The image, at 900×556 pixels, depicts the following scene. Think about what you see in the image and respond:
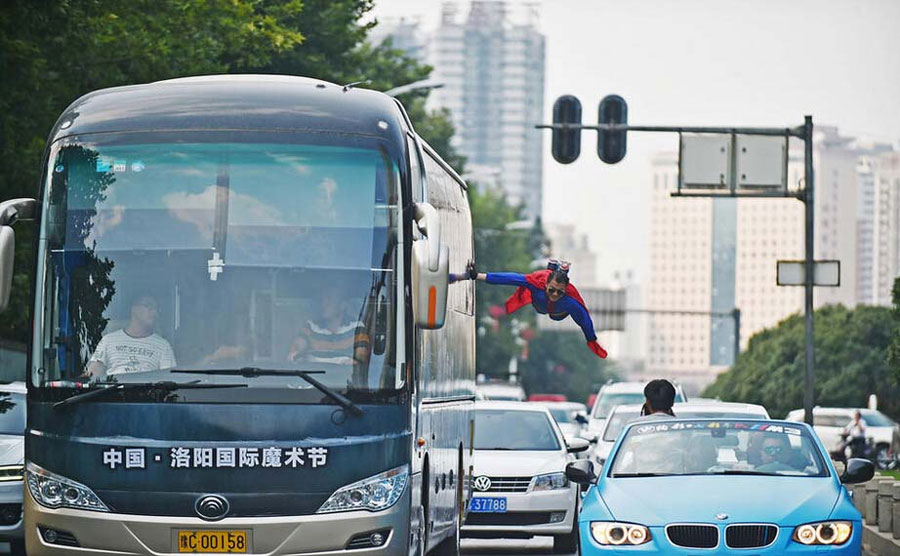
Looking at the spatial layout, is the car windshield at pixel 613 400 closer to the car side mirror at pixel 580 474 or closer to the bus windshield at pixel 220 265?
the car side mirror at pixel 580 474

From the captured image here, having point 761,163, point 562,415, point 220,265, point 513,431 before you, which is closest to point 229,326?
point 220,265

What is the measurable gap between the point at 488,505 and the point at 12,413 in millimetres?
4765

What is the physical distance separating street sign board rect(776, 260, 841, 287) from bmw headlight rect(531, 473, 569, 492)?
11110mm

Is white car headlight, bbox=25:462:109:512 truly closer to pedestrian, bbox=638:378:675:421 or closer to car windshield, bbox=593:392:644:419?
pedestrian, bbox=638:378:675:421

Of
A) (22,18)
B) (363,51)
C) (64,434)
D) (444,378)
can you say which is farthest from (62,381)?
(363,51)

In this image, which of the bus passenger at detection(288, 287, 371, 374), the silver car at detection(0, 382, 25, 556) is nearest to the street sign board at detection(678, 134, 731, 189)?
the silver car at detection(0, 382, 25, 556)

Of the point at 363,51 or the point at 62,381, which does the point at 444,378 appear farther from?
the point at 363,51

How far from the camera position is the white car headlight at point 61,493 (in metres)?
10.5

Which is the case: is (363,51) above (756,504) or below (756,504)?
above

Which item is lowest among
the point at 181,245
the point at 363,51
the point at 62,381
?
the point at 62,381

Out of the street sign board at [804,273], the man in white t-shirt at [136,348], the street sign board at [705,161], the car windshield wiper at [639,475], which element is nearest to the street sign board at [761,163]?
the street sign board at [705,161]

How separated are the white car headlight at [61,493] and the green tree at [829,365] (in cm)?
5975

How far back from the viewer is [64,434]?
10.6m

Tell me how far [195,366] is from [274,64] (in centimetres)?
2833
